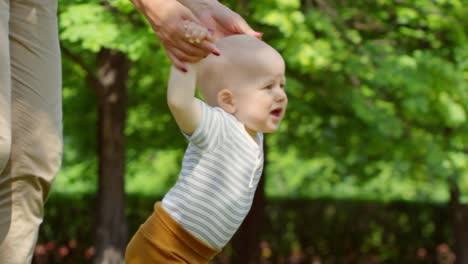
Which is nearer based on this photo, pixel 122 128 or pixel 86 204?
pixel 122 128

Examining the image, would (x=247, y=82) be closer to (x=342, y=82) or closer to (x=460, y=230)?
(x=342, y=82)

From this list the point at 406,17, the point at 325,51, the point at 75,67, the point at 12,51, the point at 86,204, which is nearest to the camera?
the point at 12,51

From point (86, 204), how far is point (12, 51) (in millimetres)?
11561

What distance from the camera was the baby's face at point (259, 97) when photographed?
10.3 feet

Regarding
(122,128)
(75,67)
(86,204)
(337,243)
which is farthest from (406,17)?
(86,204)

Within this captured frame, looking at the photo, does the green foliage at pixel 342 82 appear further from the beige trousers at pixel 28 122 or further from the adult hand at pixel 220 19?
the beige trousers at pixel 28 122

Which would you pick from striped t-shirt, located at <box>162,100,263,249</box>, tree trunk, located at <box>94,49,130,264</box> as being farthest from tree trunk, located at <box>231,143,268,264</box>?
striped t-shirt, located at <box>162,100,263,249</box>

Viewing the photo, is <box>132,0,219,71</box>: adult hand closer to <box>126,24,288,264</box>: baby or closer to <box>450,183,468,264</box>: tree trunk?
<box>126,24,288,264</box>: baby

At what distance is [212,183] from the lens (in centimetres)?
299

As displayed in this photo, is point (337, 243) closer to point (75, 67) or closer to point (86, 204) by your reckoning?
point (86, 204)

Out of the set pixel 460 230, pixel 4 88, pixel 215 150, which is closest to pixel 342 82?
pixel 460 230

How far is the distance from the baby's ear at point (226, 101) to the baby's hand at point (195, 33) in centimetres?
38

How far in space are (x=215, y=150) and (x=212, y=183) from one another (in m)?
0.11

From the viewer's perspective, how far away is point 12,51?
2842 mm
